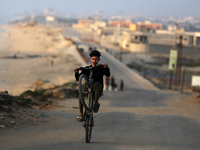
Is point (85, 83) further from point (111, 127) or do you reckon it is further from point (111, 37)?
point (111, 37)

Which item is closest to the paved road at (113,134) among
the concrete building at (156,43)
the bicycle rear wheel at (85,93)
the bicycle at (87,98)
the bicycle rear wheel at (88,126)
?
the bicycle rear wheel at (88,126)

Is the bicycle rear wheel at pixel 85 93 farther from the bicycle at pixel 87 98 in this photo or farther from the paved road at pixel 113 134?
the paved road at pixel 113 134

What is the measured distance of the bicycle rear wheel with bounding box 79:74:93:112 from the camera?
5.71 meters

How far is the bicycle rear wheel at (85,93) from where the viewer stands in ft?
18.7

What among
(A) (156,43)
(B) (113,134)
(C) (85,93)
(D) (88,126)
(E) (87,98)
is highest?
(C) (85,93)

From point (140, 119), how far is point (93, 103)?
3478mm

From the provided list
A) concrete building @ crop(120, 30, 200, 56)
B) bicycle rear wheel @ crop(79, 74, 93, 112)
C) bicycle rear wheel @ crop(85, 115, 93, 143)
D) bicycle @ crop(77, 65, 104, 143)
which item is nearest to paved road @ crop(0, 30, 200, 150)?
bicycle rear wheel @ crop(85, 115, 93, 143)

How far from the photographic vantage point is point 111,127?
7.76m

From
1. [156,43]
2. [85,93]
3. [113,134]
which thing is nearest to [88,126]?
[85,93]

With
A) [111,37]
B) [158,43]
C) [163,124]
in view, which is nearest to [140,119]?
[163,124]

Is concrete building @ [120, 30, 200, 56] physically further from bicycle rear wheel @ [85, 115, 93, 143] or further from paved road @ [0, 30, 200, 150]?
bicycle rear wheel @ [85, 115, 93, 143]

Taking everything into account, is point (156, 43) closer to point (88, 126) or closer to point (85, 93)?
point (88, 126)

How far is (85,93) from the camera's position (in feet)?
19.3

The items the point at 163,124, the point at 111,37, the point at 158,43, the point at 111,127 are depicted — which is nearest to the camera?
the point at 111,127
